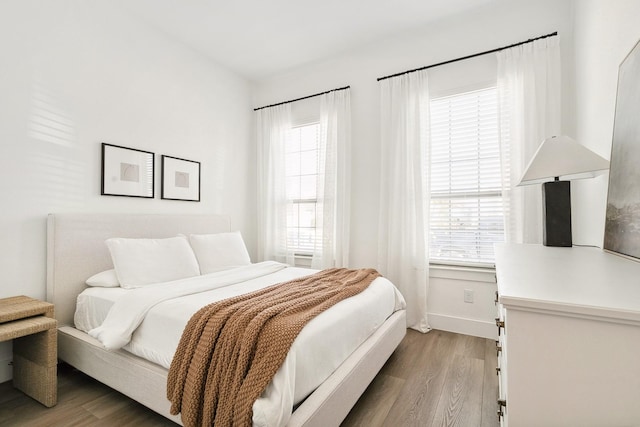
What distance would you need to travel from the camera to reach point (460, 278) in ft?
9.72

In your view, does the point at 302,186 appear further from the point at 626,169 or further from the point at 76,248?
the point at 626,169

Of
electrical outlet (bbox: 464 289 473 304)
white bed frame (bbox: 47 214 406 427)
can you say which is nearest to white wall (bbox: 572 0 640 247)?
electrical outlet (bbox: 464 289 473 304)

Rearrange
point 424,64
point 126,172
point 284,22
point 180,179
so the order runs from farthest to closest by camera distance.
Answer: point 180,179, point 424,64, point 284,22, point 126,172

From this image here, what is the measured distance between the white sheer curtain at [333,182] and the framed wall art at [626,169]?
233cm

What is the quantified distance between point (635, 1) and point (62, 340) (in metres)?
3.76

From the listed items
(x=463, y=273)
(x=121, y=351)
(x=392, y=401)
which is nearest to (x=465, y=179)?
(x=463, y=273)

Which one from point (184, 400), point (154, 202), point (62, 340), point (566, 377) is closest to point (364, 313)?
point (184, 400)

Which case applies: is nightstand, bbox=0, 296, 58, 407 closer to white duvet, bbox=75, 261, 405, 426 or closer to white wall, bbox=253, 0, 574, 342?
white duvet, bbox=75, 261, 405, 426

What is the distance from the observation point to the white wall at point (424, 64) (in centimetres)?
269

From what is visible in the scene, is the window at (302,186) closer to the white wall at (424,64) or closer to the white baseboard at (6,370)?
the white wall at (424,64)

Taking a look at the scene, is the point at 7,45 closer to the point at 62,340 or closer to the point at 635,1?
the point at 62,340

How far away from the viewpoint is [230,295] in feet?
6.66

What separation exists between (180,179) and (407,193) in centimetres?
247

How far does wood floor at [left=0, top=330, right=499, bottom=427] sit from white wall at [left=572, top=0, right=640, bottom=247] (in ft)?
3.87
